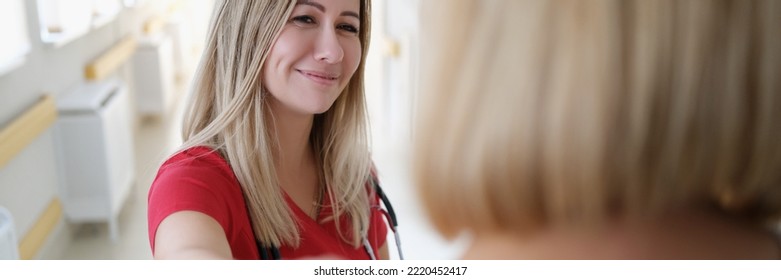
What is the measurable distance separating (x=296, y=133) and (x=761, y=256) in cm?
62

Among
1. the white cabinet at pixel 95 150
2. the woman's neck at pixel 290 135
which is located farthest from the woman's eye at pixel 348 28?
the white cabinet at pixel 95 150

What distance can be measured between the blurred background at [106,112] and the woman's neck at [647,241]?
0.29m

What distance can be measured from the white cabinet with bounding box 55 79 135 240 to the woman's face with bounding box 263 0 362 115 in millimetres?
434

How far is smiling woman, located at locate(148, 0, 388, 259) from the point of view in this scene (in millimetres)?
830

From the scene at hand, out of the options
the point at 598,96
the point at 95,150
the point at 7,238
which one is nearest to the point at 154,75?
the point at 7,238

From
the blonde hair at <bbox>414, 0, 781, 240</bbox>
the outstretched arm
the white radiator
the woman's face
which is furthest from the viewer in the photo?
the white radiator

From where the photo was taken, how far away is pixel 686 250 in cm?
62

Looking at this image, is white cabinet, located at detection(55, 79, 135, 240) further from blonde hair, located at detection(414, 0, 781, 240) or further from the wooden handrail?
blonde hair, located at detection(414, 0, 781, 240)

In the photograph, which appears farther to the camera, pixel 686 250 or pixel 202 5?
pixel 202 5

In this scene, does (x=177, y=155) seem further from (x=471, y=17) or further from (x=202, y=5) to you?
(x=471, y=17)

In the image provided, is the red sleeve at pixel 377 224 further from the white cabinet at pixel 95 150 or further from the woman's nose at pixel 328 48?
the white cabinet at pixel 95 150

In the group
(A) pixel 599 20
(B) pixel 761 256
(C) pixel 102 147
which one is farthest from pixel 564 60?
(C) pixel 102 147

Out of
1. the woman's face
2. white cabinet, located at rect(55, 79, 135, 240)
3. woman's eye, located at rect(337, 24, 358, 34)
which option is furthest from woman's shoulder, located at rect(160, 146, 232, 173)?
→ white cabinet, located at rect(55, 79, 135, 240)
